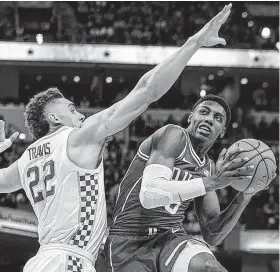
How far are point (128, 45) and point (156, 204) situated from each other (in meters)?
12.4

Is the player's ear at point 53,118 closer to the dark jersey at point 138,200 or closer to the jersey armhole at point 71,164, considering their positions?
the jersey armhole at point 71,164

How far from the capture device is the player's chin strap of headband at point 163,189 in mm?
4410

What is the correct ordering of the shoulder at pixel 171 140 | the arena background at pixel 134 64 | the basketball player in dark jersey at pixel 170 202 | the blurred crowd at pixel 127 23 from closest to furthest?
the basketball player in dark jersey at pixel 170 202
the shoulder at pixel 171 140
the arena background at pixel 134 64
the blurred crowd at pixel 127 23

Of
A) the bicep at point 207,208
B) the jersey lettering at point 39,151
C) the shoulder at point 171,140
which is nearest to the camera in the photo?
the jersey lettering at point 39,151

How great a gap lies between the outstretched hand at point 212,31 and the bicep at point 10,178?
5.22ft

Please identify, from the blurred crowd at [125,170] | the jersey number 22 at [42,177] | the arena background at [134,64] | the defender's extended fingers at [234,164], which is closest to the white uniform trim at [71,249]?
the jersey number 22 at [42,177]

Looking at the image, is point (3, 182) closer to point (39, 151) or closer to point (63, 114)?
point (39, 151)

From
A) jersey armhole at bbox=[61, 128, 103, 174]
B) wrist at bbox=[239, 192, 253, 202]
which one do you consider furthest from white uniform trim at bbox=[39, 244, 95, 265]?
wrist at bbox=[239, 192, 253, 202]

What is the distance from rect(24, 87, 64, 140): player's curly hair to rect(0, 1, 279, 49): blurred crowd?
11.9 metres

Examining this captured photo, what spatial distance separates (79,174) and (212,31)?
126 cm

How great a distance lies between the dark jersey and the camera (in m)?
4.82

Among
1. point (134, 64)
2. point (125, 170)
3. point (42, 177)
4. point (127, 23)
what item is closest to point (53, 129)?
point (42, 177)

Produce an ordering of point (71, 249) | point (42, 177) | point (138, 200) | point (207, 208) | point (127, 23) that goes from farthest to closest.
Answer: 1. point (127, 23)
2. point (207, 208)
3. point (138, 200)
4. point (42, 177)
5. point (71, 249)

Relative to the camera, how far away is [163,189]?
14.6 ft
